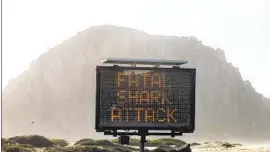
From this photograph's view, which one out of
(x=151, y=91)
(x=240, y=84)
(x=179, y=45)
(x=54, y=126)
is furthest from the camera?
(x=179, y=45)

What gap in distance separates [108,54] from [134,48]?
22.7 ft

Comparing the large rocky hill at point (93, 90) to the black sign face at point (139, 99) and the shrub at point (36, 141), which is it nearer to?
the shrub at point (36, 141)

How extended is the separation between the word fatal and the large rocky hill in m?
101

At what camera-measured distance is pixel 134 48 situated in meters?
158

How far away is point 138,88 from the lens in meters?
19.3

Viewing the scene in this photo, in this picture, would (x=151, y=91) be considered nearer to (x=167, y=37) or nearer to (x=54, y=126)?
(x=54, y=126)

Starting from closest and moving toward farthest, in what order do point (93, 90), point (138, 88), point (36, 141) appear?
point (138, 88)
point (36, 141)
point (93, 90)

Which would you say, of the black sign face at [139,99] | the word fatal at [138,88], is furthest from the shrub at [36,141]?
the word fatal at [138,88]

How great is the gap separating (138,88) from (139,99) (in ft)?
1.16

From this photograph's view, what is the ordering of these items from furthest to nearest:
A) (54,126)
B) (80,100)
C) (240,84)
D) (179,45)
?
(179,45), (240,84), (80,100), (54,126)

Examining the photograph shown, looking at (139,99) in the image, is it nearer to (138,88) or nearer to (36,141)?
(138,88)

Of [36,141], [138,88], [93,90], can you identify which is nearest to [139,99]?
[138,88]

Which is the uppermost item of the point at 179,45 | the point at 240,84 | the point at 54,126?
the point at 179,45

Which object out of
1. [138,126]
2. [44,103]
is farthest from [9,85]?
[138,126]
